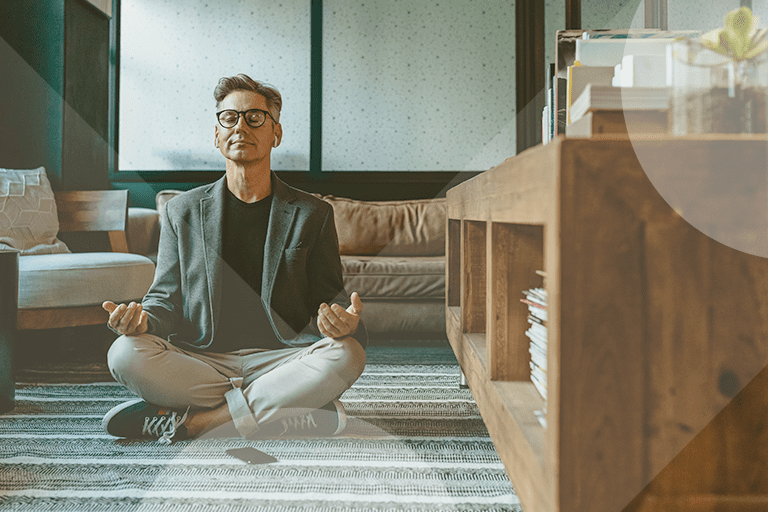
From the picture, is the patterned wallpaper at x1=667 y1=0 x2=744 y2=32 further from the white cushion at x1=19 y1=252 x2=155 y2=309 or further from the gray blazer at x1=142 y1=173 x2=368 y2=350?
the white cushion at x1=19 y1=252 x2=155 y2=309

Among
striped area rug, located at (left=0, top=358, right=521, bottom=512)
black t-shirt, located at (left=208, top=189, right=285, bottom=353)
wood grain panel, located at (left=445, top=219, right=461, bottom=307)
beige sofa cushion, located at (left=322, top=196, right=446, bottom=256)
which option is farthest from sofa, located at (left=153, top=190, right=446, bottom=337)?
black t-shirt, located at (left=208, top=189, right=285, bottom=353)

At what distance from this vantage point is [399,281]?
2.60m

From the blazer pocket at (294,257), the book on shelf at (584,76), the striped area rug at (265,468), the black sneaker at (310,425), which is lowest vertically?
Answer: the striped area rug at (265,468)

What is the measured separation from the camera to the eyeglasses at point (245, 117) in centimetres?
145

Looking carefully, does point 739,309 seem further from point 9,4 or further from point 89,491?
point 9,4

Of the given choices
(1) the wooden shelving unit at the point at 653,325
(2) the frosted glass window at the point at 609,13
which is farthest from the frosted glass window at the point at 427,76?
(1) the wooden shelving unit at the point at 653,325

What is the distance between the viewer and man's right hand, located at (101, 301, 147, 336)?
133 centimetres

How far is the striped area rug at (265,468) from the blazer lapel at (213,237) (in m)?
0.38

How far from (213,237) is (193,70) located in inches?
101

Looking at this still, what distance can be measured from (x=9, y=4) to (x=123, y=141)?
95 cm

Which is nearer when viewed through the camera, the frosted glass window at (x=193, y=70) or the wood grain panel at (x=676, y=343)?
the wood grain panel at (x=676, y=343)

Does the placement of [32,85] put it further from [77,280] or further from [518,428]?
[518,428]

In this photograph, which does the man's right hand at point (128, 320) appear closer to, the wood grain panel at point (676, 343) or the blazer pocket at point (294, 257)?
the blazer pocket at point (294, 257)

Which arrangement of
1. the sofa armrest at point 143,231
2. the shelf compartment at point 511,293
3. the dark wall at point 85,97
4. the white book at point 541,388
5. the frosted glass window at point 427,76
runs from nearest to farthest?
1. the white book at point 541,388
2. the shelf compartment at point 511,293
3. the sofa armrest at point 143,231
4. the dark wall at point 85,97
5. the frosted glass window at point 427,76
